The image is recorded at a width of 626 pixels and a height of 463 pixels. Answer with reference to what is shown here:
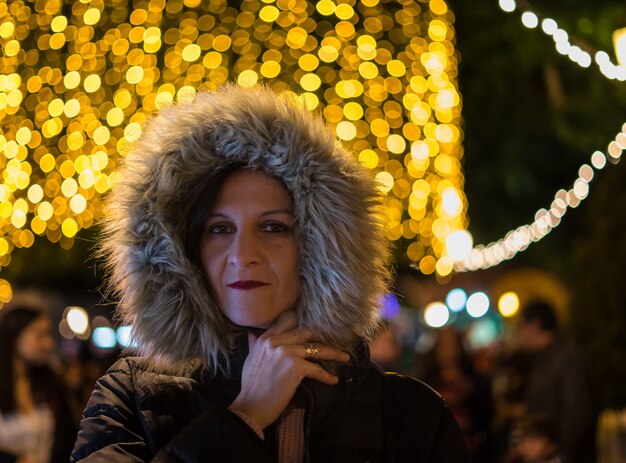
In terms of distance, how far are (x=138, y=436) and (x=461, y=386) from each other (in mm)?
7098

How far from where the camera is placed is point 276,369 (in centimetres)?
323

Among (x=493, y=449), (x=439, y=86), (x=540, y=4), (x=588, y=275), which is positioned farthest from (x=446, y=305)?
(x=493, y=449)

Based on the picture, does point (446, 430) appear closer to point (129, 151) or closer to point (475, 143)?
point (129, 151)

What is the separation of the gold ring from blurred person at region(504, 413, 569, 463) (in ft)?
15.5

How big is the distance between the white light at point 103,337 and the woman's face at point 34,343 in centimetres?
289

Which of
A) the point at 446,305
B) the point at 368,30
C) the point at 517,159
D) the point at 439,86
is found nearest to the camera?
the point at 368,30

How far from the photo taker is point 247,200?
133 inches

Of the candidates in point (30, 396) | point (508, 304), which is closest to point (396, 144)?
point (30, 396)

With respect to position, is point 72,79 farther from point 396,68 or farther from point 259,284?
point 259,284

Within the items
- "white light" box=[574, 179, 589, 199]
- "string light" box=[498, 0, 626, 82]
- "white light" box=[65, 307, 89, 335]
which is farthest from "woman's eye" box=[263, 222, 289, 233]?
"white light" box=[574, 179, 589, 199]

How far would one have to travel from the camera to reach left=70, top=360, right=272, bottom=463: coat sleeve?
3006mm

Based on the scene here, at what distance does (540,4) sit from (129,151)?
59.8ft

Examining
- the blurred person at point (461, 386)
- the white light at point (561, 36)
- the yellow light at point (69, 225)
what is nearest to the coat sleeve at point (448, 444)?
the white light at point (561, 36)

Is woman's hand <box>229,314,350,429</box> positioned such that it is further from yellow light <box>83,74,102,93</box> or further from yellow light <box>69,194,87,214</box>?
yellow light <box>83,74,102,93</box>
